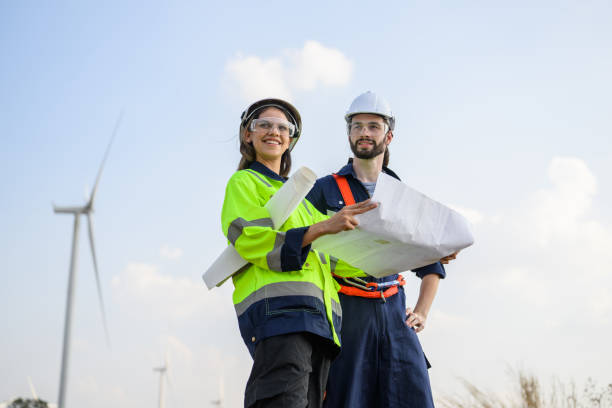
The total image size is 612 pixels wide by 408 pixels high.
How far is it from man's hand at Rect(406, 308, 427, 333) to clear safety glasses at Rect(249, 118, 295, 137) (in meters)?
1.40

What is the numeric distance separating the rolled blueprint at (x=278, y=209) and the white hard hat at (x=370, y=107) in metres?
1.57

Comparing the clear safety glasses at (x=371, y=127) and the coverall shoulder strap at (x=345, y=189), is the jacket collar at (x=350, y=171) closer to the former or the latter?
the coverall shoulder strap at (x=345, y=189)

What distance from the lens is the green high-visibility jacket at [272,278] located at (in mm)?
3412

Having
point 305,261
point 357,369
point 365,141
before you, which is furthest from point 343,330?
point 365,141

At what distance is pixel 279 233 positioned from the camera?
350 centimetres

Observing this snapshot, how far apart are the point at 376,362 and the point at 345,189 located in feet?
4.21

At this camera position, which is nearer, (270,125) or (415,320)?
(270,125)

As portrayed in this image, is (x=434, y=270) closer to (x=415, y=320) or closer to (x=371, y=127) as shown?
(x=415, y=320)

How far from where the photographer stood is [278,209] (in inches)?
142

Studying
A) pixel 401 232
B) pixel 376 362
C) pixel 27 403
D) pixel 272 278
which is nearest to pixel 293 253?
pixel 272 278

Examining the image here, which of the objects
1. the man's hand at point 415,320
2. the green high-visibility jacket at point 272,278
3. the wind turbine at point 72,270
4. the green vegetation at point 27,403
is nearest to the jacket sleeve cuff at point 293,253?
the green high-visibility jacket at point 272,278

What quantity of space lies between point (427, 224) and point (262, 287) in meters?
0.90

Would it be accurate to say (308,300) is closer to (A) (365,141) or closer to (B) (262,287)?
(B) (262,287)

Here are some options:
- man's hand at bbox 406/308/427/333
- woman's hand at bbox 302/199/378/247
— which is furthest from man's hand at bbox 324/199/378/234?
man's hand at bbox 406/308/427/333
